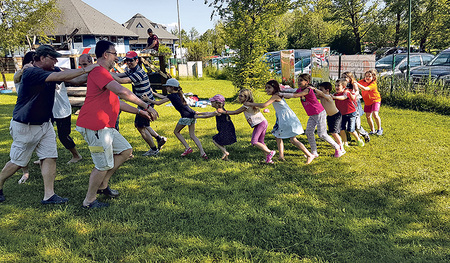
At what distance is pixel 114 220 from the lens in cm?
412

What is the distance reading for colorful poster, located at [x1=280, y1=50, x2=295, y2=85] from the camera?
17.2 m

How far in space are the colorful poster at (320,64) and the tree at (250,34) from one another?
2.83 m

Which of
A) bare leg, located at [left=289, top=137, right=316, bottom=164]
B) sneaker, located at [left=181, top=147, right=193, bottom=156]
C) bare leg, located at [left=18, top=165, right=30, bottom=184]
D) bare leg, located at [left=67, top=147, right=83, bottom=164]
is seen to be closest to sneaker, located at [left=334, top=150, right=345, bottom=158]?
bare leg, located at [left=289, top=137, right=316, bottom=164]

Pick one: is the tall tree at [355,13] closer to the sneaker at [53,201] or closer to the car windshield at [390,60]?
the car windshield at [390,60]

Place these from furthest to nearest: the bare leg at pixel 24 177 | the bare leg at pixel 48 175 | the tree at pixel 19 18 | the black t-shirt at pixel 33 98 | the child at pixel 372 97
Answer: the tree at pixel 19 18
the child at pixel 372 97
the bare leg at pixel 24 177
the bare leg at pixel 48 175
the black t-shirt at pixel 33 98

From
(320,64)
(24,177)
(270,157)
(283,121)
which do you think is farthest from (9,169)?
(320,64)

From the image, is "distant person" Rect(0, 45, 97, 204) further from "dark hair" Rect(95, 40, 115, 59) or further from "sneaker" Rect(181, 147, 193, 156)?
"sneaker" Rect(181, 147, 193, 156)

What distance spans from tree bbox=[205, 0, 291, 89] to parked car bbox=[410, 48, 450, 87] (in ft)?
19.3

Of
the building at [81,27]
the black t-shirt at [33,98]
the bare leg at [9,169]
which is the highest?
the building at [81,27]

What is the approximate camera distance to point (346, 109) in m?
6.98

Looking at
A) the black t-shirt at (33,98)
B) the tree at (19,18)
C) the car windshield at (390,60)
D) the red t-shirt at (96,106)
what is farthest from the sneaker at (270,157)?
the tree at (19,18)

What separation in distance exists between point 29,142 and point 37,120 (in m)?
0.33

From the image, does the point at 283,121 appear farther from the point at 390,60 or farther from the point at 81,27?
the point at 81,27

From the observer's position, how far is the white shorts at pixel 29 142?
450 cm
